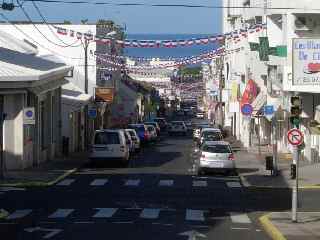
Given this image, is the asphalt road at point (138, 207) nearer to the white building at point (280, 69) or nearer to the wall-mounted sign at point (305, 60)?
the wall-mounted sign at point (305, 60)

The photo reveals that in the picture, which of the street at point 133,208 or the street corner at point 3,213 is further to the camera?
the street corner at point 3,213

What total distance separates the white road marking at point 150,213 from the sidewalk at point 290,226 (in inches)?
114

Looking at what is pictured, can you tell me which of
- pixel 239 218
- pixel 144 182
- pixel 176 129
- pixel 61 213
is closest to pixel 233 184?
pixel 144 182

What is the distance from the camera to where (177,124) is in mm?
96312

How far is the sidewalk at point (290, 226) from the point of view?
20.8m

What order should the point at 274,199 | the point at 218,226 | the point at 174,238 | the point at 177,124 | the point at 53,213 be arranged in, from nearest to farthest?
1. the point at 174,238
2. the point at 218,226
3. the point at 53,213
4. the point at 274,199
5. the point at 177,124

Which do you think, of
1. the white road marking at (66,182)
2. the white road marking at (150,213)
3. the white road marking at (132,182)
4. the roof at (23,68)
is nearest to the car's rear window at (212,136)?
the roof at (23,68)

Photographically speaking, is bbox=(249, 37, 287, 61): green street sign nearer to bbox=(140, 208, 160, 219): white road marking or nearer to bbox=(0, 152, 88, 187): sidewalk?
bbox=(0, 152, 88, 187): sidewalk

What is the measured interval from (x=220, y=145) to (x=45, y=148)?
12.0 metres

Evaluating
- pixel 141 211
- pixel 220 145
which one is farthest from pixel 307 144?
pixel 141 211

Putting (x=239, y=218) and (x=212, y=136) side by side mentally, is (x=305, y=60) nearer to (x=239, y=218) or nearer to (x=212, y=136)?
(x=239, y=218)

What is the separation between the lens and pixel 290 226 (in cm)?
2278

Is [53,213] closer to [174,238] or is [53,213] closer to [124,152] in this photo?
[174,238]

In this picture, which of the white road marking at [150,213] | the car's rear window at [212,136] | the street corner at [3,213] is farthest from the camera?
the car's rear window at [212,136]
